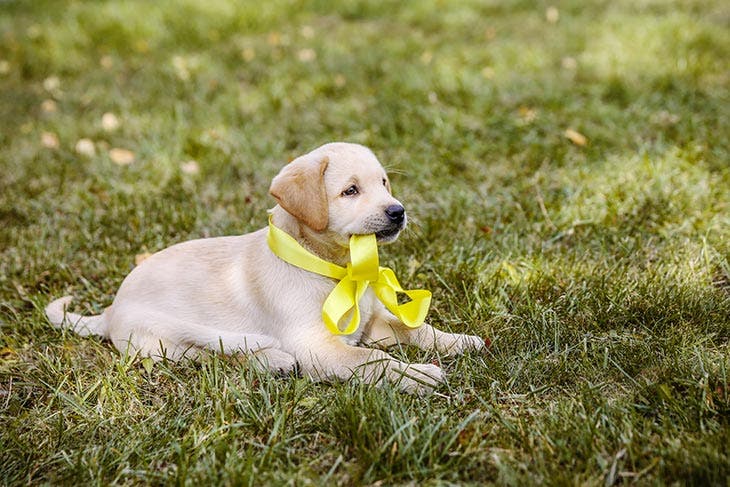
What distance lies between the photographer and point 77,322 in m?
3.10

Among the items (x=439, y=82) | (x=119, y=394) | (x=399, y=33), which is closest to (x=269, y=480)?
(x=119, y=394)

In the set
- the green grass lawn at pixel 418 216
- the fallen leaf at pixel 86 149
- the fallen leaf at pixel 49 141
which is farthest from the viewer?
the fallen leaf at pixel 49 141

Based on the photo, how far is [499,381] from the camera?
2.53 m

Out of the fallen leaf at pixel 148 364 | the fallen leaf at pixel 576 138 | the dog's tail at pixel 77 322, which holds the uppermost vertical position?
the fallen leaf at pixel 576 138

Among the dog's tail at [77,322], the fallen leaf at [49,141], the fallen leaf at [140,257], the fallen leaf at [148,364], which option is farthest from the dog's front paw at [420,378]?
the fallen leaf at [49,141]

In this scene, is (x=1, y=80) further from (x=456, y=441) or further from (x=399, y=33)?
(x=456, y=441)

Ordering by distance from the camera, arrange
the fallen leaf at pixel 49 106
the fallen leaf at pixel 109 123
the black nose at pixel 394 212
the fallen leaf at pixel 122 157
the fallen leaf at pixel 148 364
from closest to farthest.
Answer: the black nose at pixel 394 212 < the fallen leaf at pixel 148 364 < the fallen leaf at pixel 122 157 < the fallen leaf at pixel 109 123 < the fallen leaf at pixel 49 106

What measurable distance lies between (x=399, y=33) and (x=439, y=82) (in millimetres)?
2050

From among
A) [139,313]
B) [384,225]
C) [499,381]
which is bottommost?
[499,381]

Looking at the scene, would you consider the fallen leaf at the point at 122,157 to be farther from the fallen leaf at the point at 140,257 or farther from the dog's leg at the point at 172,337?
the dog's leg at the point at 172,337

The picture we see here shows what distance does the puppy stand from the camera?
2.62m

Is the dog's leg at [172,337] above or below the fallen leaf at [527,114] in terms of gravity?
below

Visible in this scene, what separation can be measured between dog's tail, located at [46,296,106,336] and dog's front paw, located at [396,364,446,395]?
1.42m

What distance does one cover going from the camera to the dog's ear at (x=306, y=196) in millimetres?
2611
